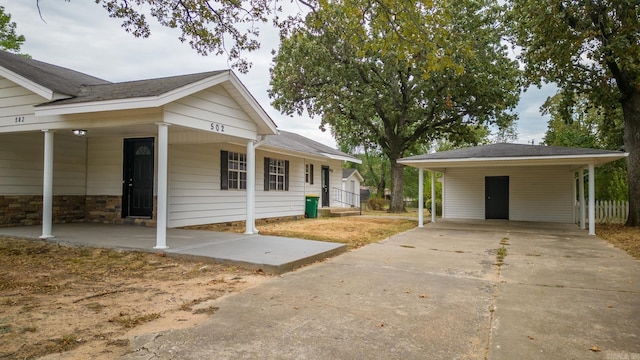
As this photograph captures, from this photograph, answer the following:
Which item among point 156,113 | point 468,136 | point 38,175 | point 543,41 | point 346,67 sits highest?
point 346,67

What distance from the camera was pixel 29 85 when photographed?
7.68 metres

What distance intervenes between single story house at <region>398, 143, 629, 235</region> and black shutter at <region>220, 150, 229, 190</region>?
20.3 feet

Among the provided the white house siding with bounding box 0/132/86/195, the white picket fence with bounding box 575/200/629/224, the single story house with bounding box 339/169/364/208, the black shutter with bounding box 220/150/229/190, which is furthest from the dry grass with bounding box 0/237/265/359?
the single story house with bounding box 339/169/364/208

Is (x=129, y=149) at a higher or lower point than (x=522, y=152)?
lower

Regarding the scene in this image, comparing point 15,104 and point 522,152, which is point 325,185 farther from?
point 15,104

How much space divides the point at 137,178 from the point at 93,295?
20.5 feet

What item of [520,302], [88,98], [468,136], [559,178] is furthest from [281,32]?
[468,136]

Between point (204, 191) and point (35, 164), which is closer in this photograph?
point (35, 164)

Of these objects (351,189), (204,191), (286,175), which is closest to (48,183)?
(204,191)

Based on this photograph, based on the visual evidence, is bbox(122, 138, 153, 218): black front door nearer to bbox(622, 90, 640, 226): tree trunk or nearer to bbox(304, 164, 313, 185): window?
bbox(304, 164, 313, 185): window

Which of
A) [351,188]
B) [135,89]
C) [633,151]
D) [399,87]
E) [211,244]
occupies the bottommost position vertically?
[211,244]

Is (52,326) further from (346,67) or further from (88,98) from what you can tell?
(346,67)

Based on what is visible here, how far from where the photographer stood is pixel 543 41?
13070 mm

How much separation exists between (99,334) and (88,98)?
561 centimetres
